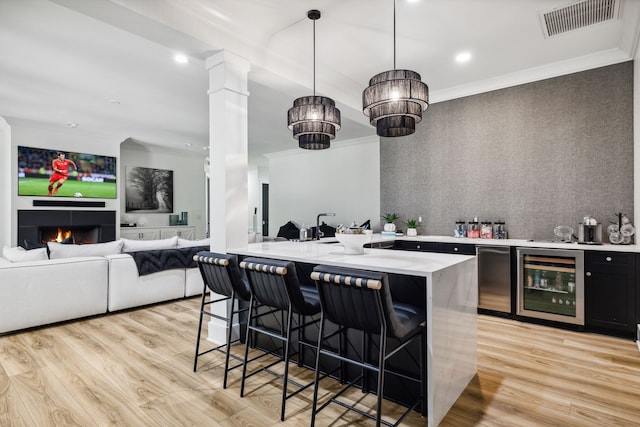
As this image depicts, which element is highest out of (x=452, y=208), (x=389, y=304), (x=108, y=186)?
(x=108, y=186)

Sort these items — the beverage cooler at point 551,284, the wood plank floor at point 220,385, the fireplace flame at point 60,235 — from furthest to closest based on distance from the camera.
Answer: the fireplace flame at point 60,235, the beverage cooler at point 551,284, the wood plank floor at point 220,385

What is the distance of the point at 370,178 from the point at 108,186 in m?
5.52

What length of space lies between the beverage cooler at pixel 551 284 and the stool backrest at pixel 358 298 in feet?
8.89

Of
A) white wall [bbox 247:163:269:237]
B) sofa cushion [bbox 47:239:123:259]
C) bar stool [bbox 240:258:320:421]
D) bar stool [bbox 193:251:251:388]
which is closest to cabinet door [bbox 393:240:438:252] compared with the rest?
bar stool [bbox 240:258:320:421]

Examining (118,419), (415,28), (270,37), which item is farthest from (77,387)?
(415,28)

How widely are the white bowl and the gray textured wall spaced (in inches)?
103

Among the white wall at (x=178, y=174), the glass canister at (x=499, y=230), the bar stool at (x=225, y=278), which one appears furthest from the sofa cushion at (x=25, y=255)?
the glass canister at (x=499, y=230)

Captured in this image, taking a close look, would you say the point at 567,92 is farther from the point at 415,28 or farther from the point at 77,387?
the point at 77,387

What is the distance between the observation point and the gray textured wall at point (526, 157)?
3.69 m

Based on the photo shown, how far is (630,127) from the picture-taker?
141 inches

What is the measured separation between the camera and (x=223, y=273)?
8.08 feet

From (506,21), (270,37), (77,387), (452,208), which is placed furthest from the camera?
(452,208)

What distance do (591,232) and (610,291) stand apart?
0.64 m

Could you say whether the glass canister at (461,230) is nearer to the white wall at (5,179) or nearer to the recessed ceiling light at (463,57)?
the recessed ceiling light at (463,57)
